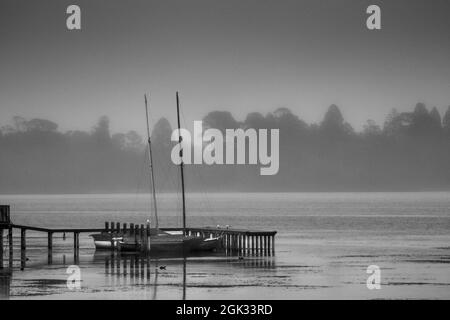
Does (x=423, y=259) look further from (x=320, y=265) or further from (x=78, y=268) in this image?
(x=78, y=268)

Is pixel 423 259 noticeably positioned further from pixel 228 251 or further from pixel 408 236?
pixel 408 236

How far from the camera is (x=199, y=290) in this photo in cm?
5088

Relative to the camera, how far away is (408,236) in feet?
412
